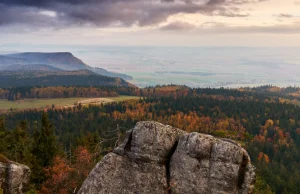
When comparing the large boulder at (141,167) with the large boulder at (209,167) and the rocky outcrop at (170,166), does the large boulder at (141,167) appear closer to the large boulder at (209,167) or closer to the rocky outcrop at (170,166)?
the rocky outcrop at (170,166)

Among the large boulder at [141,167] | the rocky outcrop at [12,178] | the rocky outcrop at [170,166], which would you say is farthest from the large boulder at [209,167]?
the rocky outcrop at [12,178]

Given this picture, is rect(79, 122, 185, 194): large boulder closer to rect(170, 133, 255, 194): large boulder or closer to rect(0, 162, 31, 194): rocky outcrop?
rect(170, 133, 255, 194): large boulder

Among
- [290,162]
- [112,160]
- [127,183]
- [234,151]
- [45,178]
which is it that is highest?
[234,151]

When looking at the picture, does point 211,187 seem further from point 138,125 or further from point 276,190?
point 276,190

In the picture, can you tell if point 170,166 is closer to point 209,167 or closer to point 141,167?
point 141,167

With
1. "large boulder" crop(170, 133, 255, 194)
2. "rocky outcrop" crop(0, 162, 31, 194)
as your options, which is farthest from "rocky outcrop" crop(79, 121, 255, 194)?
Result: "rocky outcrop" crop(0, 162, 31, 194)

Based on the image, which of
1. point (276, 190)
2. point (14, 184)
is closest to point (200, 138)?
point (14, 184)
